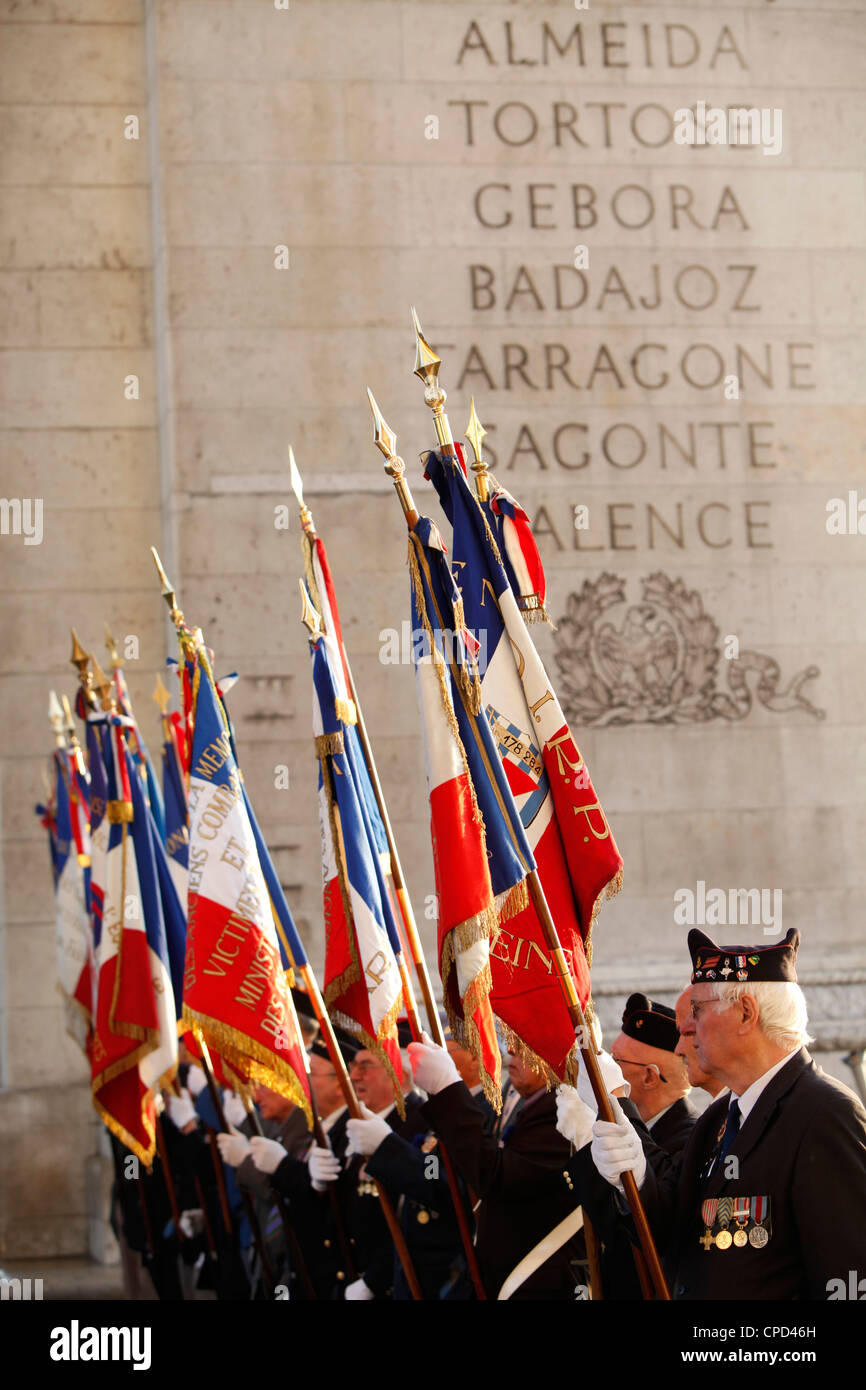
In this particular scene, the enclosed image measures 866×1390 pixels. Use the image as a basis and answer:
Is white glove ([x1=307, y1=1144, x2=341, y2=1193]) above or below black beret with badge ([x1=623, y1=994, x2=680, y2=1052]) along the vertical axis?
below

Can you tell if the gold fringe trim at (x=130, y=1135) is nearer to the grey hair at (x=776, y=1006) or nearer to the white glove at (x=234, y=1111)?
the white glove at (x=234, y=1111)

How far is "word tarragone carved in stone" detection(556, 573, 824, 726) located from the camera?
12086mm

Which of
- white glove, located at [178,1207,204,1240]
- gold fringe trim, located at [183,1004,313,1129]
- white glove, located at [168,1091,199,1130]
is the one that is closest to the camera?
gold fringe trim, located at [183,1004,313,1129]

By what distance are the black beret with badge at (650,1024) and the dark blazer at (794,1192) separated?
3.12 feet

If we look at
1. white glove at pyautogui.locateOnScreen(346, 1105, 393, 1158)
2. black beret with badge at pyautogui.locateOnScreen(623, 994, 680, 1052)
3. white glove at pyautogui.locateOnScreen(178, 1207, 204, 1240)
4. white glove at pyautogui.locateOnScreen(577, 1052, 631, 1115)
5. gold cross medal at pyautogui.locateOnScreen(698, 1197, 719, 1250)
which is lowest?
white glove at pyautogui.locateOnScreen(178, 1207, 204, 1240)

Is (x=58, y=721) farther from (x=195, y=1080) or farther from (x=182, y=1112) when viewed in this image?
(x=182, y=1112)

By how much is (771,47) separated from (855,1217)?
10.9 m

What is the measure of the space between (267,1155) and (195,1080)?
252 centimetres

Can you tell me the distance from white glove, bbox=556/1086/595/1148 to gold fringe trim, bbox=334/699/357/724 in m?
2.10

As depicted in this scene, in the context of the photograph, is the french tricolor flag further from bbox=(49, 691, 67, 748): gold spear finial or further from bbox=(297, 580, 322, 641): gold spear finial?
bbox=(49, 691, 67, 748): gold spear finial

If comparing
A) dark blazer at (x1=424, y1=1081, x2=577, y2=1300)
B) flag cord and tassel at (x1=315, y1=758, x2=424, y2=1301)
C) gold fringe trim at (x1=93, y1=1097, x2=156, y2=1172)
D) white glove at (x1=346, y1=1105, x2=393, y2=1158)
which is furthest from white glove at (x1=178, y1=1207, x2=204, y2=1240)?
dark blazer at (x1=424, y1=1081, x2=577, y2=1300)

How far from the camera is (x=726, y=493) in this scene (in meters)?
12.4

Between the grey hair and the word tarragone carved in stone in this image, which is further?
the word tarragone carved in stone

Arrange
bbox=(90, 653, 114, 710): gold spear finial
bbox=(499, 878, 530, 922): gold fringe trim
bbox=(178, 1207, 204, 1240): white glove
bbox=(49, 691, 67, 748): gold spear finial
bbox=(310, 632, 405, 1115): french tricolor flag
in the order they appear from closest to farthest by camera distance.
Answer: bbox=(499, 878, 530, 922): gold fringe trim
bbox=(310, 632, 405, 1115): french tricolor flag
bbox=(90, 653, 114, 710): gold spear finial
bbox=(178, 1207, 204, 1240): white glove
bbox=(49, 691, 67, 748): gold spear finial
